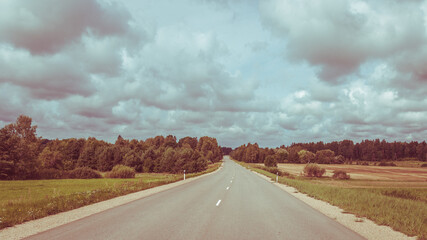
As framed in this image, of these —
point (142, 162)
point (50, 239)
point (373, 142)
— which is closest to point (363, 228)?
point (50, 239)

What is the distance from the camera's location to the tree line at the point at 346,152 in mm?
144875

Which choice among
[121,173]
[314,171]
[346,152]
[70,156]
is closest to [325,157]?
[346,152]

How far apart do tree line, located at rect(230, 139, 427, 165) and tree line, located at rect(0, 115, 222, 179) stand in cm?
7702

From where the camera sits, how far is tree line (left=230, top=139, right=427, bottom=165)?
14488cm

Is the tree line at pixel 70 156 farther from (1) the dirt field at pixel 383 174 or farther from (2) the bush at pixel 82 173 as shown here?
(1) the dirt field at pixel 383 174

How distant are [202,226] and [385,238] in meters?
4.84

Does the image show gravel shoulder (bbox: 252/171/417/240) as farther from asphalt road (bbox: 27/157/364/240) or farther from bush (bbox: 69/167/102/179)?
bush (bbox: 69/167/102/179)

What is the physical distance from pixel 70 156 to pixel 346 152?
17015 centimetres

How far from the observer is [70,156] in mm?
90750

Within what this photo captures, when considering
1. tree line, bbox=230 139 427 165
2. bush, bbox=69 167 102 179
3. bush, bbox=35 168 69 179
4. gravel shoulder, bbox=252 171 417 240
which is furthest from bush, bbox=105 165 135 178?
tree line, bbox=230 139 427 165

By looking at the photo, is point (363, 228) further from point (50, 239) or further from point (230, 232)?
point (50, 239)

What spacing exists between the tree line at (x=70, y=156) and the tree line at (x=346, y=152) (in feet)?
253

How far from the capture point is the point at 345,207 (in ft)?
38.2

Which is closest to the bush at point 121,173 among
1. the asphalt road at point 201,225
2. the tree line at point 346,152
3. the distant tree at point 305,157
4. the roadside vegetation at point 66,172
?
the roadside vegetation at point 66,172
